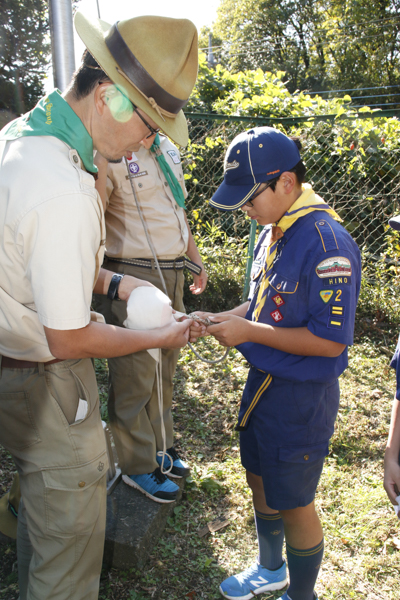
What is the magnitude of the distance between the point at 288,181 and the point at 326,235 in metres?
0.29

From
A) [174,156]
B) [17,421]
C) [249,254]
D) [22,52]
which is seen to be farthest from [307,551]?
[22,52]

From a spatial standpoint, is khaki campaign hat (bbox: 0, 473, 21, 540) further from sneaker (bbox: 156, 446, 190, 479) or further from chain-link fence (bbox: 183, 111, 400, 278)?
chain-link fence (bbox: 183, 111, 400, 278)

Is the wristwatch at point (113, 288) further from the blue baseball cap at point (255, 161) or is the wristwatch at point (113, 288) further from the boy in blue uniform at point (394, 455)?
the boy in blue uniform at point (394, 455)

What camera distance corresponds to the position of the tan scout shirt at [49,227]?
1192 mm

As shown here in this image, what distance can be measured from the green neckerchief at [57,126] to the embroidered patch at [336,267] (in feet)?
2.98

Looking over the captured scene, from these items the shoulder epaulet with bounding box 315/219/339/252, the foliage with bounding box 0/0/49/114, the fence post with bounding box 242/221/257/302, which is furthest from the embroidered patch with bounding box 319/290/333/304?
the foliage with bounding box 0/0/49/114

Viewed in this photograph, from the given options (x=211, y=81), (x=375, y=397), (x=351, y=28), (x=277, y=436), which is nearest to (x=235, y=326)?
(x=277, y=436)

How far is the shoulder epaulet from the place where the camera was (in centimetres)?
164

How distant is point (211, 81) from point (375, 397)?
5.37 m

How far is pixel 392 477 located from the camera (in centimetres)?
167

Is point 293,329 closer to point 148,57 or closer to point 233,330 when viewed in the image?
point 233,330

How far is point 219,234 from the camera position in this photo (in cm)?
529

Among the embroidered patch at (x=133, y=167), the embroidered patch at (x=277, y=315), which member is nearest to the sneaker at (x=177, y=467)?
the embroidered patch at (x=277, y=315)

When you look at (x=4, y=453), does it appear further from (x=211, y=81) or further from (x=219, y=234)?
(x=211, y=81)
